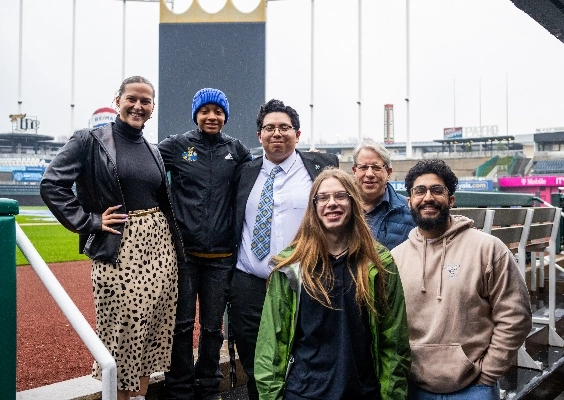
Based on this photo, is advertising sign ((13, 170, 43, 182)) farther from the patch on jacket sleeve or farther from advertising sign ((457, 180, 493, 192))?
the patch on jacket sleeve

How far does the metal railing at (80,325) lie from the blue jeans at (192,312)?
3.11 ft

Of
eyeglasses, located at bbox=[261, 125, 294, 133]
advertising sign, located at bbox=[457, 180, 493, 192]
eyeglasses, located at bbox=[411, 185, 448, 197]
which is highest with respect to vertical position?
advertising sign, located at bbox=[457, 180, 493, 192]

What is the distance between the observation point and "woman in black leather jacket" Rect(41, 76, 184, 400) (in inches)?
96.0

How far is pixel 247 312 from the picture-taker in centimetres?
270

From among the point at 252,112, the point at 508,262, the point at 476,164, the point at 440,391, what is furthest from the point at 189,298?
the point at 476,164

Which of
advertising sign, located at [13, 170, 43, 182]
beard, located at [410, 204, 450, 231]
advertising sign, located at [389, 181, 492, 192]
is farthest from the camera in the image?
advertising sign, located at [13, 170, 43, 182]

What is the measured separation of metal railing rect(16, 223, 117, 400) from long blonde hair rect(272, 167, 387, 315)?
635 mm

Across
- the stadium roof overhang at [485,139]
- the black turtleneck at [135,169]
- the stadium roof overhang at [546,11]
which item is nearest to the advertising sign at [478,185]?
the stadium roof overhang at [485,139]

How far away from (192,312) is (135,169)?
0.77 meters

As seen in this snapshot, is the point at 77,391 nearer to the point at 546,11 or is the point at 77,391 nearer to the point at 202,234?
the point at 202,234

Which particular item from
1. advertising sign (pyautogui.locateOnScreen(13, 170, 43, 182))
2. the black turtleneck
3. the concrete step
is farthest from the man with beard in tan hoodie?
advertising sign (pyautogui.locateOnScreen(13, 170, 43, 182))

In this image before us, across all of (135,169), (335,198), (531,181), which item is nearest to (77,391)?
(135,169)

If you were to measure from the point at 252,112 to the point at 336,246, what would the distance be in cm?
3095

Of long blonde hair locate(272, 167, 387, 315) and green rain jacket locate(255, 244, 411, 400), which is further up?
long blonde hair locate(272, 167, 387, 315)
